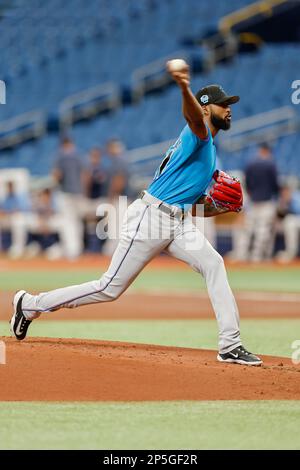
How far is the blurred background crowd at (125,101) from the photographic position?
22047 millimetres

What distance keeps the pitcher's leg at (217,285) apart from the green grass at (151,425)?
95cm

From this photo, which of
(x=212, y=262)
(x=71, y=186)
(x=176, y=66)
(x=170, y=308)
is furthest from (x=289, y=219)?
(x=176, y=66)

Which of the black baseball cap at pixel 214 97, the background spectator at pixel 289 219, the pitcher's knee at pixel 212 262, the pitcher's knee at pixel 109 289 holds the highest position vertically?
the background spectator at pixel 289 219

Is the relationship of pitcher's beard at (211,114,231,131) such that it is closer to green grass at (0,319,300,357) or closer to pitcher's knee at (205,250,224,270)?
pitcher's knee at (205,250,224,270)

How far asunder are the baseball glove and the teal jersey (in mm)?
202

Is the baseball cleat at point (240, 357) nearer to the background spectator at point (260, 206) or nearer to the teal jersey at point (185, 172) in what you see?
the teal jersey at point (185, 172)

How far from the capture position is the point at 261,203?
2072 centimetres

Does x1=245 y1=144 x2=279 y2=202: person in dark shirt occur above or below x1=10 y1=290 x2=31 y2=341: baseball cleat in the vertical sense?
above

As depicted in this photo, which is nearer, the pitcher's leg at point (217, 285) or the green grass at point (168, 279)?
the pitcher's leg at point (217, 285)

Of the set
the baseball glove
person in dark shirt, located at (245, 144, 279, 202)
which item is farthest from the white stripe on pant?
person in dark shirt, located at (245, 144, 279, 202)

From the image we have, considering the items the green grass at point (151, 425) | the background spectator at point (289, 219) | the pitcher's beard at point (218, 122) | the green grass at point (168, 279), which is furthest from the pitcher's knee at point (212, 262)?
the background spectator at point (289, 219)

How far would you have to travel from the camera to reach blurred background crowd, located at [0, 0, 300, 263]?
72.3 ft

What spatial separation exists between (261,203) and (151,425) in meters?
Result: 15.6

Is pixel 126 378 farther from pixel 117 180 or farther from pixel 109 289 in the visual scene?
pixel 117 180
